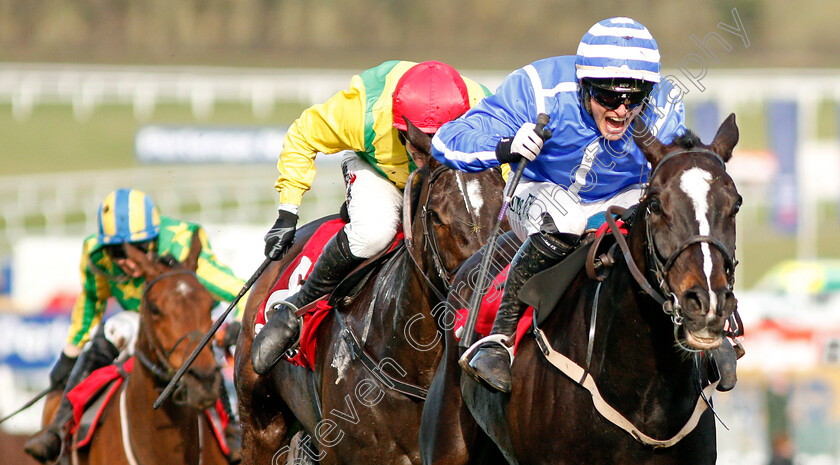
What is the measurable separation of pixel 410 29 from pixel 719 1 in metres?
9.07

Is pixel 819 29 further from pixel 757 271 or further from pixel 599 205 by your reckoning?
pixel 599 205

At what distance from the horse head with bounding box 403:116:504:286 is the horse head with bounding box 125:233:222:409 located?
2.05 meters

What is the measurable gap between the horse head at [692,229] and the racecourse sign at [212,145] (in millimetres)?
26379

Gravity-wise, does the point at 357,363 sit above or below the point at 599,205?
below

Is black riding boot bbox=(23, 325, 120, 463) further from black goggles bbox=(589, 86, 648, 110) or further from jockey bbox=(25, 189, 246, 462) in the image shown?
black goggles bbox=(589, 86, 648, 110)

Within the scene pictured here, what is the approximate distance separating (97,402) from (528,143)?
4.20 meters

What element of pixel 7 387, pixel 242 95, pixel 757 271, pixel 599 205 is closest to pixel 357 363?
pixel 599 205

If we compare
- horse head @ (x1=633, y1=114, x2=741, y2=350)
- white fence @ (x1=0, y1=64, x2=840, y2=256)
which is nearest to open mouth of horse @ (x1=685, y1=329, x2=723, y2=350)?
horse head @ (x1=633, y1=114, x2=741, y2=350)

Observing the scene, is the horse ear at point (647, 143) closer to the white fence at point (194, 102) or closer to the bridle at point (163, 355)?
the bridle at point (163, 355)

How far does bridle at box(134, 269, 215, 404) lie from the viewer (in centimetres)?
636

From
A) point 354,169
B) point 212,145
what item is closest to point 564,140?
point 354,169

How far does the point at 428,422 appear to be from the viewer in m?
4.49

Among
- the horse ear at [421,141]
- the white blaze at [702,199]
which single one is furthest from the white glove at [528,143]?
the horse ear at [421,141]

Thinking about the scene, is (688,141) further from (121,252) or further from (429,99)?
(121,252)
